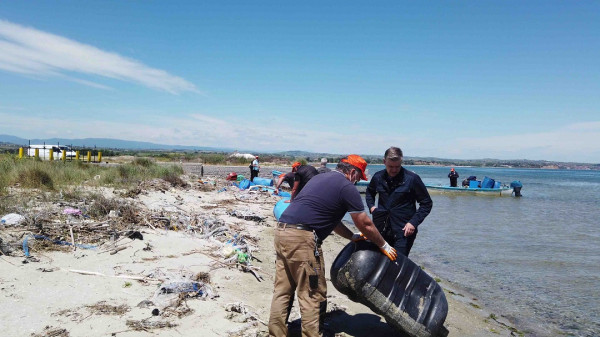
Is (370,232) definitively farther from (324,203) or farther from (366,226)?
(324,203)

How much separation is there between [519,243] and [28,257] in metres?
12.1

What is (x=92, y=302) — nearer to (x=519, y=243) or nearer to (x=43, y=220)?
(x=43, y=220)

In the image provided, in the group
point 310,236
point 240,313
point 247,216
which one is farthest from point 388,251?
point 247,216

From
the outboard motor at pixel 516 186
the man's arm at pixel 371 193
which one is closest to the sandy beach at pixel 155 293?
the man's arm at pixel 371 193

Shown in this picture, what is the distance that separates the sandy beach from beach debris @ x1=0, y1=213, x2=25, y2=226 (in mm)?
110

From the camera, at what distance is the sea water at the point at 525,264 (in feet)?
20.4

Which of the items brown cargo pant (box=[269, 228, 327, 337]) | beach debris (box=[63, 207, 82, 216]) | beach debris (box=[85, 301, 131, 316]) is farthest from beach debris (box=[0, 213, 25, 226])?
brown cargo pant (box=[269, 228, 327, 337])

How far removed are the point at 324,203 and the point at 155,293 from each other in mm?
2387

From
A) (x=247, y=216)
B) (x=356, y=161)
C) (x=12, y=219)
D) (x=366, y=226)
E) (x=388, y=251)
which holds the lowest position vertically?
(x=247, y=216)

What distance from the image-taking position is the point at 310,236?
10.7 feet

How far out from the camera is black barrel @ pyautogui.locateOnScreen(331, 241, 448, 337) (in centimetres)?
364

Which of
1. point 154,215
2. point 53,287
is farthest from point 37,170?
point 53,287

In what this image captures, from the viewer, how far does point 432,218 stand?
53.3 feet

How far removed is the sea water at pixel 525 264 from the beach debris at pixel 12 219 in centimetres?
750
